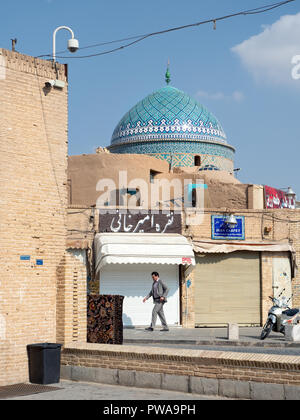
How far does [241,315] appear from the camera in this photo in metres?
21.4

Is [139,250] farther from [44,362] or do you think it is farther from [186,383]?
[186,383]

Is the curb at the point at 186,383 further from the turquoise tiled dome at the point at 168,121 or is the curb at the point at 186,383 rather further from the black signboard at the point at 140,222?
the turquoise tiled dome at the point at 168,121

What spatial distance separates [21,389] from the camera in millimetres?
9992

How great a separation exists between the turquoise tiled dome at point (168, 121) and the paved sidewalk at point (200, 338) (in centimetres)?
1702

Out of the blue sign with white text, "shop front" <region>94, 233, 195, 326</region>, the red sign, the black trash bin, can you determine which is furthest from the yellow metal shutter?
the black trash bin

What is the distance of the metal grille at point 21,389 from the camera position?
955cm

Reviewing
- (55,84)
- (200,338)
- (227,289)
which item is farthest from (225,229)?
(55,84)

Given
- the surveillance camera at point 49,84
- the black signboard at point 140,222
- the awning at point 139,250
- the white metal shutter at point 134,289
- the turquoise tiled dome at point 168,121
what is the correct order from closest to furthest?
the surveillance camera at point 49,84 → the awning at point 139,250 → the white metal shutter at point 134,289 → the black signboard at point 140,222 → the turquoise tiled dome at point 168,121

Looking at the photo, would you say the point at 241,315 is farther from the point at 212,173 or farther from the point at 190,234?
the point at 212,173

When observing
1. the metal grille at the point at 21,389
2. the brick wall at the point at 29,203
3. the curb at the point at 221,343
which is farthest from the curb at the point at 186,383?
the curb at the point at 221,343

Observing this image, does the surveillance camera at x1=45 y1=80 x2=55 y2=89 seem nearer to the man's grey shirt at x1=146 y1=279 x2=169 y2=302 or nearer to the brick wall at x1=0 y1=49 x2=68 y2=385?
the brick wall at x1=0 y1=49 x2=68 y2=385

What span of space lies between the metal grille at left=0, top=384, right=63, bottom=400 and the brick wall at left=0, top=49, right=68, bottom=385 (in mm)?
216

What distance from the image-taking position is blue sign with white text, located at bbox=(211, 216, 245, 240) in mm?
21516

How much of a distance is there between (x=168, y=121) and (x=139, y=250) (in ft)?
53.8
